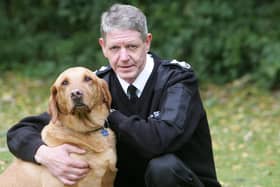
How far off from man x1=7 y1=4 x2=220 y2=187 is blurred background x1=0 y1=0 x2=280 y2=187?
2.94 meters

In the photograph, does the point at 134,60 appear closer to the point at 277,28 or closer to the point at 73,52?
the point at 277,28

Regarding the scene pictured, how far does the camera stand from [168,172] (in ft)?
13.4

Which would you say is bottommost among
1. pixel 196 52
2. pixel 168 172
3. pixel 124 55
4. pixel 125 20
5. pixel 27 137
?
pixel 196 52

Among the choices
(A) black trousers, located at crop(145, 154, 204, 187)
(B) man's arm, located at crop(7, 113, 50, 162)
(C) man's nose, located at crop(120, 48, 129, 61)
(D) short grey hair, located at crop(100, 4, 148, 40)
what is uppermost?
(D) short grey hair, located at crop(100, 4, 148, 40)

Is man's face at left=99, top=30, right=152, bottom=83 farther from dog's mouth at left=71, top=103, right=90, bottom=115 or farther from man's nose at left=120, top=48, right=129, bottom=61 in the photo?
dog's mouth at left=71, top=103, right=90, bottom=115

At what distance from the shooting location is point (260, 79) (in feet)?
33.9

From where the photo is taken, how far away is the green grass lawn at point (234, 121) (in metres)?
6.54

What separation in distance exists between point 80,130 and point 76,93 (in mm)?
327

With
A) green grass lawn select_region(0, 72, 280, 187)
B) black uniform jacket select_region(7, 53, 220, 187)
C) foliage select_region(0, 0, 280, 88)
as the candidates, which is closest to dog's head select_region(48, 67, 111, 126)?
black uniform jacket select_region(7, 53, 220, 187)

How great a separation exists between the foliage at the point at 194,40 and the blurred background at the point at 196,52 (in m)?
0.02

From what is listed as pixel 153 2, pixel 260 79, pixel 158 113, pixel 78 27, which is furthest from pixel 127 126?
pixel 78 27

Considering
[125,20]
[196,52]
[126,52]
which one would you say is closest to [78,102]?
[126,52]

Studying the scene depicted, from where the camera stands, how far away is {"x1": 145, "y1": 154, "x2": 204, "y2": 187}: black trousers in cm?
408

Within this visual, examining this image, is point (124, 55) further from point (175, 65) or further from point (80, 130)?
point (80, 130)
